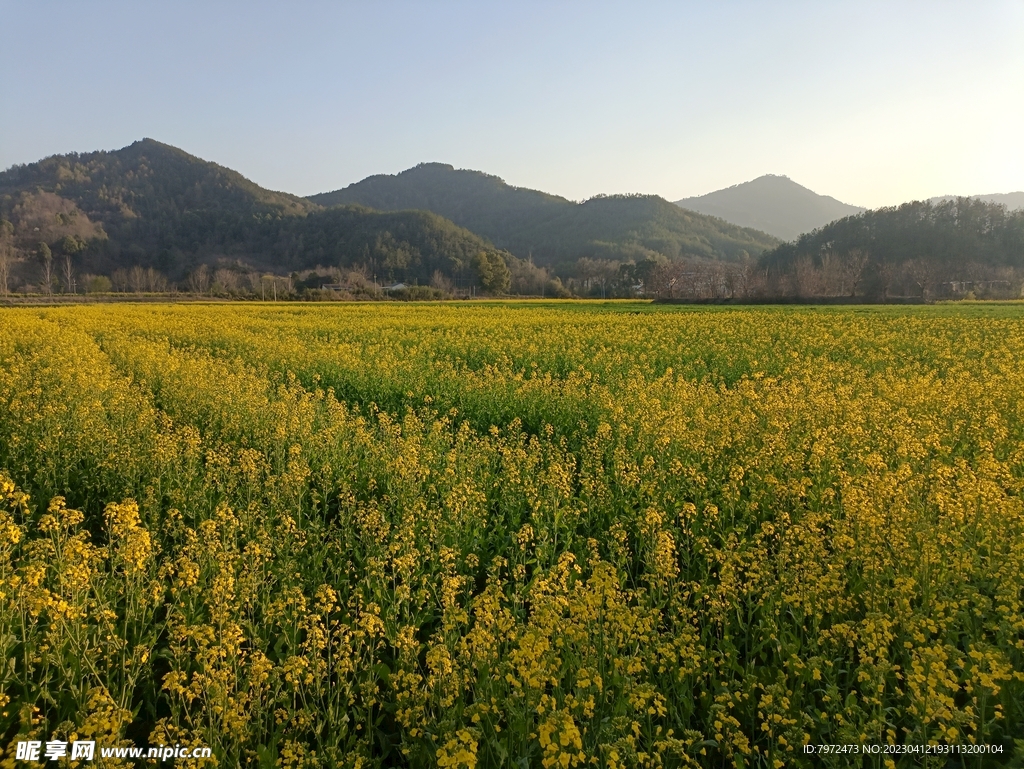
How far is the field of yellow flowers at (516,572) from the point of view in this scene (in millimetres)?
2895

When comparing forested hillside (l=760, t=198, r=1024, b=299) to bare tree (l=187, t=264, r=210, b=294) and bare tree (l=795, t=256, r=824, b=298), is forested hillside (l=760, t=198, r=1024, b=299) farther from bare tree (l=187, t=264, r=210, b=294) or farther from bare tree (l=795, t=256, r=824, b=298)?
bare tree (l=187, t=264, r=210, b=294)

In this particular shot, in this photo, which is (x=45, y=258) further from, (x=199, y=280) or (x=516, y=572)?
(x=516, y=572)

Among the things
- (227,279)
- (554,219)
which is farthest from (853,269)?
(227,279)

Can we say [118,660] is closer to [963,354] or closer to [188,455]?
[188,455]

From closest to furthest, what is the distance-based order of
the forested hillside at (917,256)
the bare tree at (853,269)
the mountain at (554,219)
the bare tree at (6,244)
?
the forested hillside at (917,256)
the bare tree at (853,269)
the bare tree at (6,244)
the mountain at (554,219)

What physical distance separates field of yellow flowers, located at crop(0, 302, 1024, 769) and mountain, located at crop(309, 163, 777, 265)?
4762 inches

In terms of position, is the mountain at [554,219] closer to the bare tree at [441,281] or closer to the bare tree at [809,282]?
the bare tree at [441,281]

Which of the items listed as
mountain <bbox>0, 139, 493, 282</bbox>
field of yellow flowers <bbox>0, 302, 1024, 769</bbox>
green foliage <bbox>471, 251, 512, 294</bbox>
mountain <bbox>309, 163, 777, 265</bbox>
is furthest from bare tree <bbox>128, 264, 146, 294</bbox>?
field of yellow flowers <bbox>0, 302, 1024, 769</bbox>

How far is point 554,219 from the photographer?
149125 millimetres

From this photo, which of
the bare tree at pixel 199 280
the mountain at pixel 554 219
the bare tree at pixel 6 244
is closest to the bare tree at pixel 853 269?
the mountain at pixel 554 219

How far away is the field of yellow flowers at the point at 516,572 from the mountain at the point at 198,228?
9661 centimetres

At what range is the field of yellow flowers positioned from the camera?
2.89 m

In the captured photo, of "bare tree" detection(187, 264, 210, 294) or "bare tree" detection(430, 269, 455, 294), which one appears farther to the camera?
"bare tree" detection(430, 269, 455, 294)

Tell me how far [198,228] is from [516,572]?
125 m
